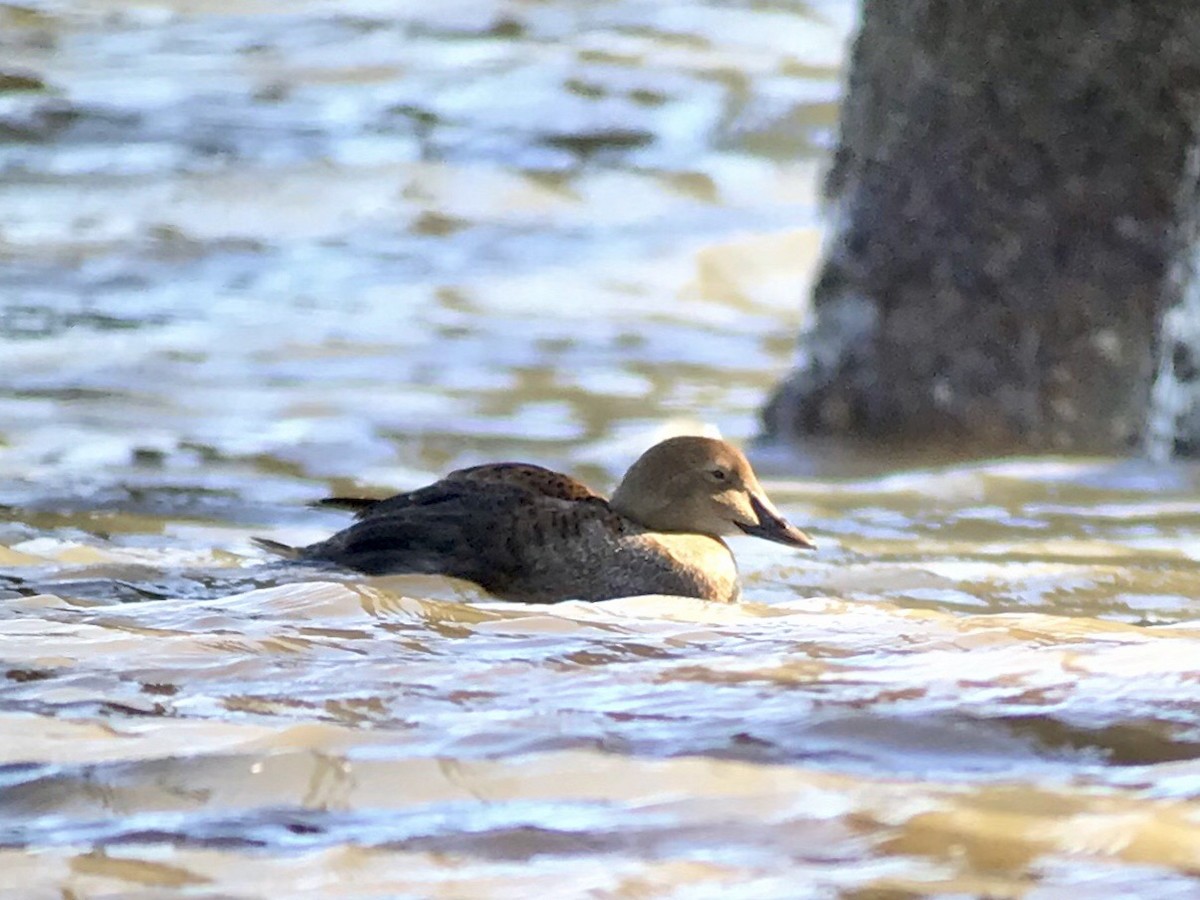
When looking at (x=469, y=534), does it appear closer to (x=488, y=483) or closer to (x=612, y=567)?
(x=488, y=483)

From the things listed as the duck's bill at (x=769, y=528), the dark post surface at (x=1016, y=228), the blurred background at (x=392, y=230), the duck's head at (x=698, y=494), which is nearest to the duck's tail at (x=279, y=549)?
the duck's head at (x=698, y=494)

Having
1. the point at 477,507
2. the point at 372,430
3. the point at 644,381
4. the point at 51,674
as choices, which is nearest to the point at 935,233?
the point at 644,381

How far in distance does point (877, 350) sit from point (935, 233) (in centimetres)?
56

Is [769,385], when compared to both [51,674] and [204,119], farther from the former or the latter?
[51,674]

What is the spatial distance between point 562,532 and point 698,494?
0.48m

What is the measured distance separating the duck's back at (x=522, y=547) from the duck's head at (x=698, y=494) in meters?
0.17

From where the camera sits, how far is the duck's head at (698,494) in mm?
5637

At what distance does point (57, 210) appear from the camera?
14422 millimetres

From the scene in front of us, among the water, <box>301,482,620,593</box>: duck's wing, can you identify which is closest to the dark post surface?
the water

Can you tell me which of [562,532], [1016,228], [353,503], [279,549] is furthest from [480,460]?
[562,532]

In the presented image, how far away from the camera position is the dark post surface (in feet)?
30.5

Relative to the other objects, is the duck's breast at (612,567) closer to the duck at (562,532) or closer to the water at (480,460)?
the duck at (562,532)

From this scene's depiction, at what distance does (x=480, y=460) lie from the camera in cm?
861

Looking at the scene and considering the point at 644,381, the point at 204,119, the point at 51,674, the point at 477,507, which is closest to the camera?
the point at 51,674
